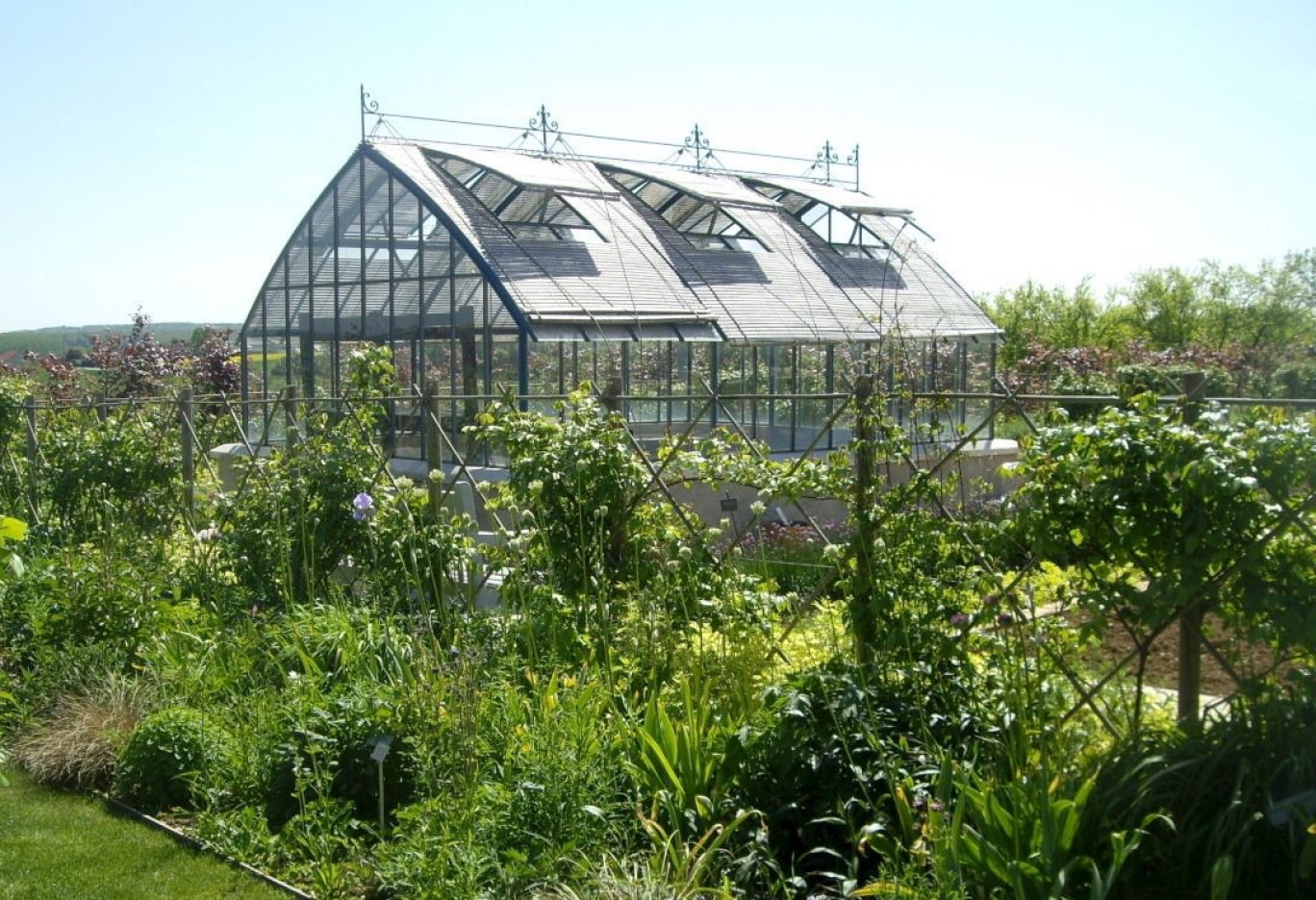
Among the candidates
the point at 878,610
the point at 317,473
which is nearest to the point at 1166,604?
the point at 878,610

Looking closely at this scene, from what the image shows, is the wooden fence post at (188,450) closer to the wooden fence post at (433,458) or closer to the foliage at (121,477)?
the foliage at (121,477)

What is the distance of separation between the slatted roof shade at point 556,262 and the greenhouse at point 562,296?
0.03 meters

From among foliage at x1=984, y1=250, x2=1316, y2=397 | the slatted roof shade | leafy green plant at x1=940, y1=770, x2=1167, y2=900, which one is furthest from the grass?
foliage at x1=984, y1=250, x2=1316, y2=397

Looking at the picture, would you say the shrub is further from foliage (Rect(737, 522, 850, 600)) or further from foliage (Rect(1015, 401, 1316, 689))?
foliage (Rect(737, 522, 850, 600))

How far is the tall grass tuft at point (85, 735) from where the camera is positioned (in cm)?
555

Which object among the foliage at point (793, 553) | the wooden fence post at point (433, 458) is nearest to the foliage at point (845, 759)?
the wooden fence post at point (433, 458)

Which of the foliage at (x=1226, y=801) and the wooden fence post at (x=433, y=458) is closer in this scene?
the foliage at (x=1226, y=801)

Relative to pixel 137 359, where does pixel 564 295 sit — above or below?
above

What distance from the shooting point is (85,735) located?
18.6 ft

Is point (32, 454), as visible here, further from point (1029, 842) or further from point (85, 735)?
point (1029, 842)

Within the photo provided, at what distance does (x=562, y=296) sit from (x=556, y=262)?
38.6 inches

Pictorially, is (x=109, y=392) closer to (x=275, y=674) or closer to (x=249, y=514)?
(x=249, y=514)

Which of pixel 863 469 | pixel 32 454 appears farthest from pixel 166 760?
pixel 32 454

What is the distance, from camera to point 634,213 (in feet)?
63.3
